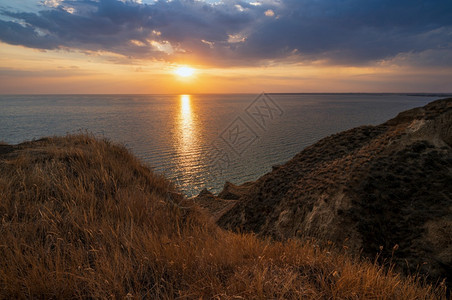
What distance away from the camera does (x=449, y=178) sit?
14.5 ft

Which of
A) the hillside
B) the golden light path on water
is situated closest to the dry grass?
the hillside

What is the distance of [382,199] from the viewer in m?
4.44

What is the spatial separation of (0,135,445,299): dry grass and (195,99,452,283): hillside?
80 cm

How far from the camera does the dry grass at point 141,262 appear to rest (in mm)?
2215

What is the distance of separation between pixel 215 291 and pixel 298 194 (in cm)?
401

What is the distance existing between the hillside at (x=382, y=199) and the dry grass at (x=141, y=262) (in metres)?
0.80

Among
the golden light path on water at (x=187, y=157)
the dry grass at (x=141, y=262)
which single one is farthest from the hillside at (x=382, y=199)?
the golden light path on water at (x=187, y=157)

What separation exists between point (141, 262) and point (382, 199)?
4494 millimetres

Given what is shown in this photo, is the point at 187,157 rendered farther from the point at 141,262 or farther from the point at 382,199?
the point at 141,262

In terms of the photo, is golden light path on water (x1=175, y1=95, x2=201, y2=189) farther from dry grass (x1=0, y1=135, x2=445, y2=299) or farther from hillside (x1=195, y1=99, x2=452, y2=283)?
dry grass (x1=0, y1=135, x2=445, y2=299)

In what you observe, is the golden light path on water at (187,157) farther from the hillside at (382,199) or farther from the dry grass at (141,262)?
the dry grass at (141,262)

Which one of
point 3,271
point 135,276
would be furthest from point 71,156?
point 135,276

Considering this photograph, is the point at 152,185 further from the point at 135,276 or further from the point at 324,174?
the point at 324,174

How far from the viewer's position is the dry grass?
221cm
